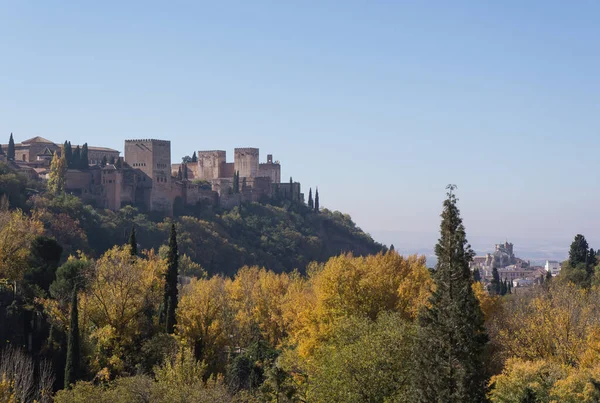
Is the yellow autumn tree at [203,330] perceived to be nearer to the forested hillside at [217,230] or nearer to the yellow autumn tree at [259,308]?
the yellow autumn tree at [259,308]

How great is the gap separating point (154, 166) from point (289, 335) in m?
70.7

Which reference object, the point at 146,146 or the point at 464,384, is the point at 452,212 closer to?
the point at 464,384

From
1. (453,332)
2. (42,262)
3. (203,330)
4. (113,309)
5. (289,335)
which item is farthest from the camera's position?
(42,262)

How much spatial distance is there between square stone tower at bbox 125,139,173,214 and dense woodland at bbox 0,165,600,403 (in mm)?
45429

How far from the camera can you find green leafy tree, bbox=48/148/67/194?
98.7 m

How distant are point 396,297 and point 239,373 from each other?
8722mm

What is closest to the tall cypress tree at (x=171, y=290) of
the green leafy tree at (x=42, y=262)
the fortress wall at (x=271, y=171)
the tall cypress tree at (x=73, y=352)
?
the green leafy tree at (x=42, y=262)

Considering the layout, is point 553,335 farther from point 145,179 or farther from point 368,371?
point 145,179

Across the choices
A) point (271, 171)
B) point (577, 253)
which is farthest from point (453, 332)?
point (271, 171)

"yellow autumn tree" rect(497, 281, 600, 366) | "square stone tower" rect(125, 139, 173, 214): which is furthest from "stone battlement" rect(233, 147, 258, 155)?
"yellow autumn tree" rect(497, 281, 600, 366)

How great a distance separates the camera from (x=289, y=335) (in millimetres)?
48594

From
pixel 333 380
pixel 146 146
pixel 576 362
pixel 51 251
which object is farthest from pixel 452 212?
pixel 146 146

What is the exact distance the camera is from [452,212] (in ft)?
85.3

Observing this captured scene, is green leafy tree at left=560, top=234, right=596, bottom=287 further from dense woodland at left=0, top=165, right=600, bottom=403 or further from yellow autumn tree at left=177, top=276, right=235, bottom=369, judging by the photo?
yellow autumn tree at left=177, top=276, right=235, bottom=369
